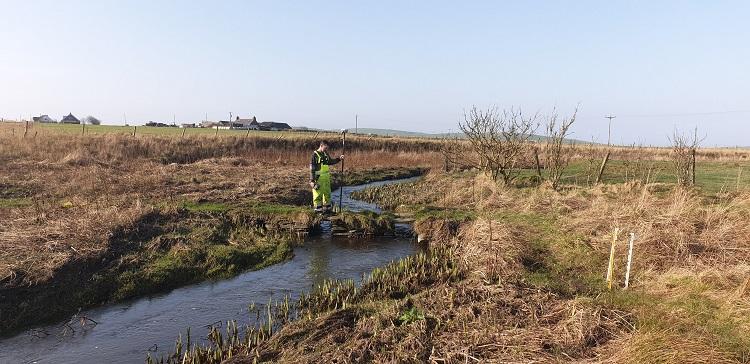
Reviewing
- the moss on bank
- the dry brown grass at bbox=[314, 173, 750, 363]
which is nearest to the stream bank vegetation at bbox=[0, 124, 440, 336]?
the moss on bank

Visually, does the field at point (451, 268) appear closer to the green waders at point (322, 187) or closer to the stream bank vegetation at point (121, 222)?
the stream bank vegetation at point (121, 222)

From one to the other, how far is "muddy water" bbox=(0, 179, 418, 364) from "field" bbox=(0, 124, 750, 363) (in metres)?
0.45

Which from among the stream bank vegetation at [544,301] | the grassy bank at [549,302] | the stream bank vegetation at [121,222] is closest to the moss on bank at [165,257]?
the stream bank vegetation at [121,222]

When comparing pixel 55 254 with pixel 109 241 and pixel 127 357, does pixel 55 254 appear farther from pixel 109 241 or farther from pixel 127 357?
pixel 127 357

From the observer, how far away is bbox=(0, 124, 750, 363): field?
595 centimetres

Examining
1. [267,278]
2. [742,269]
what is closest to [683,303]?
[742,269]

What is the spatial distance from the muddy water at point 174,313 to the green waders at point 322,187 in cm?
198

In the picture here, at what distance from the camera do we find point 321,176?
13320 mm

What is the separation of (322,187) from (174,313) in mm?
6275

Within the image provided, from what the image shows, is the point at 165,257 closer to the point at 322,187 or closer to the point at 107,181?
the point at 322,187

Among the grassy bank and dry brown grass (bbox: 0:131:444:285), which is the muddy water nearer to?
the grassy bank

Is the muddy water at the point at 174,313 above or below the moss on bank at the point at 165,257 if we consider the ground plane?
below

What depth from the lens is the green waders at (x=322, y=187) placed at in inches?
521

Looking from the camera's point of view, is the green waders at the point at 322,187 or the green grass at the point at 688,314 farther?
the green waders at the point at 322,187
